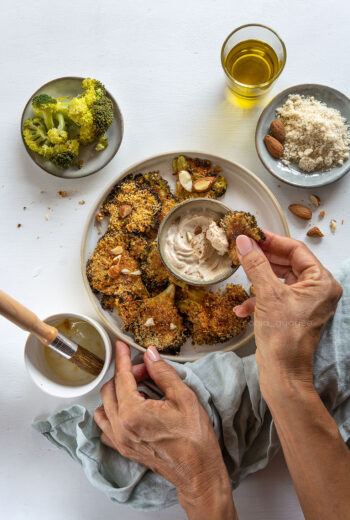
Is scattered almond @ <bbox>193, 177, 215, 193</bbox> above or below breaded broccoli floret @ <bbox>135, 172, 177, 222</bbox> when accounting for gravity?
below

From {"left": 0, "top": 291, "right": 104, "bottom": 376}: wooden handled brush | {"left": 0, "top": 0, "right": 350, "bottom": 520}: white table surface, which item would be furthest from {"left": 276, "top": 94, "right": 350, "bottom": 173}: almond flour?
{"left": 0, "top": 291, "right": 104, "bottom": 376}: wooden handled brush

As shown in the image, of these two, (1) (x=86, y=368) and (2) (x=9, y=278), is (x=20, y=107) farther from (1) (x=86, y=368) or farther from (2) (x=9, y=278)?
(1) (x=86, y=368)

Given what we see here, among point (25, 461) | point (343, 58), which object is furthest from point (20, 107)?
point (25, 461)

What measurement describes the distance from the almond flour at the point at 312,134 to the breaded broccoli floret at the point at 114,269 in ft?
2.37

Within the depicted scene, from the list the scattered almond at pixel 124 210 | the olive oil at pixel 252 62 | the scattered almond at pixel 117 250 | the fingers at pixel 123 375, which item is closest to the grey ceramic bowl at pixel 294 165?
the olive oil at pixel 252 62

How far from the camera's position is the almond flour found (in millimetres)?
1668

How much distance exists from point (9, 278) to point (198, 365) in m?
0.87

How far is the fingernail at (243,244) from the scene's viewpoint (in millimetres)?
1365

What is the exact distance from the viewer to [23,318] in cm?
135

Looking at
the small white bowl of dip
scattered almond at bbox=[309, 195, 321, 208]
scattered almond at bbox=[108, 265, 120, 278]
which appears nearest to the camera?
the small white bowl of dip

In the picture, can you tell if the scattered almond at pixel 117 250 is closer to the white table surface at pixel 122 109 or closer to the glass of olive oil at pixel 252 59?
the white table surface at pixel 122 109

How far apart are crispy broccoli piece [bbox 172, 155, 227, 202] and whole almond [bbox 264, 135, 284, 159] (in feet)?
0.69

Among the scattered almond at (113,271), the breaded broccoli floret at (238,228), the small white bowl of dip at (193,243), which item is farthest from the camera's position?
the scattered almond at (113,271)

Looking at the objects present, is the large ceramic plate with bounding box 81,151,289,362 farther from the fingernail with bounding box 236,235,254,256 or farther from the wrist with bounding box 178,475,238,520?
the wrist with bounding box 178,475,238,520
